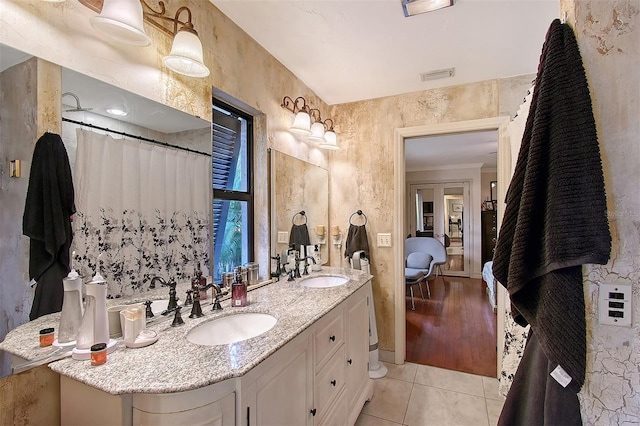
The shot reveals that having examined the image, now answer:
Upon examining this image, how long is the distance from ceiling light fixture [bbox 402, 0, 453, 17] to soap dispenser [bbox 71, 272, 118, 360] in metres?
1.91

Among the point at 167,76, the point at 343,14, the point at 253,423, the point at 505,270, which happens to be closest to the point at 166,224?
the point at 167,76

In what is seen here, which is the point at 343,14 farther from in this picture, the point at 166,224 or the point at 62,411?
the point at 62,411

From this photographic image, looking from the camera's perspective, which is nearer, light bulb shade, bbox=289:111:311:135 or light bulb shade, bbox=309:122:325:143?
light bulb shade, bbox=289:111:311:135

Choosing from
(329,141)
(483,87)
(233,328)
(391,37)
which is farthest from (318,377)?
(483,87)

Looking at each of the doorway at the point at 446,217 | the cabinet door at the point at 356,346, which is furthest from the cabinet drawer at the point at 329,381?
the doorway at the point at 446,217

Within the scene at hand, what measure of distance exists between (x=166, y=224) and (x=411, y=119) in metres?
2.26

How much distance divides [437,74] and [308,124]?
110cm

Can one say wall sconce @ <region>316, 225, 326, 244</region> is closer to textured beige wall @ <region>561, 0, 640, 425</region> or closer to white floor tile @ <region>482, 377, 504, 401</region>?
white floor tile @ <region>482, 377, 504, 401</region>

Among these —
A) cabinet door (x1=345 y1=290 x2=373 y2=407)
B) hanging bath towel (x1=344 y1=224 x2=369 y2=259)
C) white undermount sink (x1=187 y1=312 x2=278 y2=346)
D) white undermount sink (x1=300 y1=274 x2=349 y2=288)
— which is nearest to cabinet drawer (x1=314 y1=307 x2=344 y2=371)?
cabinet door (x1=345 y1=290 x2=373 y2=407)

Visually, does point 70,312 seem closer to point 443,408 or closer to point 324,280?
point 324,280

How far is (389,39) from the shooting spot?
193cm

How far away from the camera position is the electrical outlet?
9.25 ft

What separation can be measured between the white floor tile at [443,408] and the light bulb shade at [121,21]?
2.54m

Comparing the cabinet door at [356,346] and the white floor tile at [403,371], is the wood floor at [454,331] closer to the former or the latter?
the white floor tile at [403,371]
